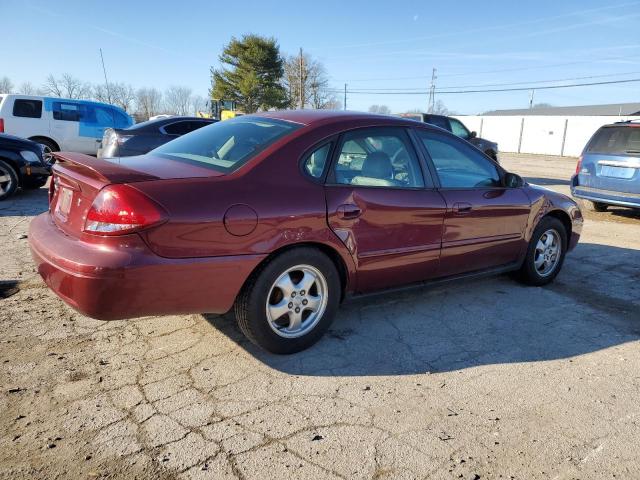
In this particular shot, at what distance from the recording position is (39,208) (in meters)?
7.18

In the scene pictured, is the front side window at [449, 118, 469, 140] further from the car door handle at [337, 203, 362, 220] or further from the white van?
the car door handle at [337, 203, 362, 220]

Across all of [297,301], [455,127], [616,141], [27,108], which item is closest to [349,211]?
[297,301]

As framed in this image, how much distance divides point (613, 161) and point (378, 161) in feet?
21.8

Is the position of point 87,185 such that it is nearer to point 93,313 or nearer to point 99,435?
point 93,313

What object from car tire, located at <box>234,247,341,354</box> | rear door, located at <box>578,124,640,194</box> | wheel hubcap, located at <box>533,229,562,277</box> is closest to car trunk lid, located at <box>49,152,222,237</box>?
car tire, located at <box>234,247,341,354</box>

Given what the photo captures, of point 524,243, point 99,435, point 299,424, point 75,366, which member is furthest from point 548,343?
point 75,366

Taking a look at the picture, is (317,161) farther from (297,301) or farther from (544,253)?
(544,253)

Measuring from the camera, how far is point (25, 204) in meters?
7.46

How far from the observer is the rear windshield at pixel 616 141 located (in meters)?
7.93

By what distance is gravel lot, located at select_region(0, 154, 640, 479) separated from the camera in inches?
84.0

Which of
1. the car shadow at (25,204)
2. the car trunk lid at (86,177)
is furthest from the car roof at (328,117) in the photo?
the car shadow at (25,204)

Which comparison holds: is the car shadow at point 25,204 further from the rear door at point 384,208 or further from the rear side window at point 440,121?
the rear side window at point 440,121

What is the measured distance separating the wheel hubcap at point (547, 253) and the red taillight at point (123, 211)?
144 inches

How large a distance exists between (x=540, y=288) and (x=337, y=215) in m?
2.68
